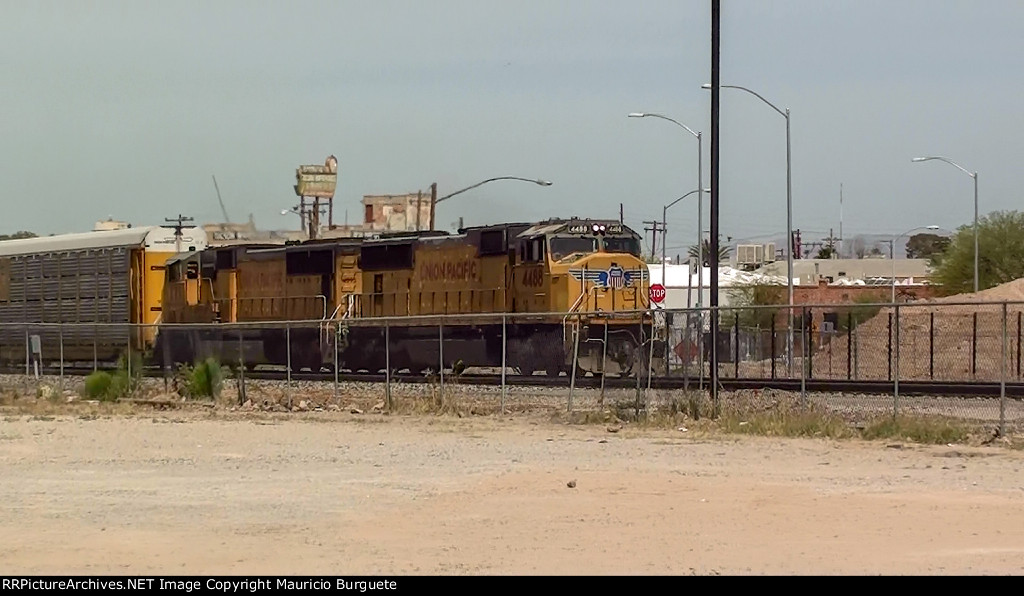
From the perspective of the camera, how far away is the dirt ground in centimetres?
980

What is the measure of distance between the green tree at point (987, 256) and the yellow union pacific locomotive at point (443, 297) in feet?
146

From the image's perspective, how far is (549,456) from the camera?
1706 centimetres

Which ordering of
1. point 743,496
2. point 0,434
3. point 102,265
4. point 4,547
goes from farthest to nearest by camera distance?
point 102,265, point 0,434, point 743,496, point 4,547

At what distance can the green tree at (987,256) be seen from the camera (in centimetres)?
7231

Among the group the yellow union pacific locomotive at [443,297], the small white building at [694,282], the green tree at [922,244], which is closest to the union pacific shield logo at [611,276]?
the yellow union pacific locomotive at [443,297]

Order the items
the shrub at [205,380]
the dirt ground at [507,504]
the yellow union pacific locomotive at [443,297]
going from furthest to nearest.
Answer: the yellow union pacific locomotive at [443,297] < the shrub at [205,380] < the dirt ground at [507,504]

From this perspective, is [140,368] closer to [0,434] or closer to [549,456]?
[0,434]

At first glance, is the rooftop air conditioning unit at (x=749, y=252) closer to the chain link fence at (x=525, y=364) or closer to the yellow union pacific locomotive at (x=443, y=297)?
the chain link fence at (x=525, y=364)

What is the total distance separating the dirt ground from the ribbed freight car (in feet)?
60.0

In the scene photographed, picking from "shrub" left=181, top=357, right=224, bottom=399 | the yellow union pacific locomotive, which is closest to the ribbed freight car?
the yellow union pacific locomotive

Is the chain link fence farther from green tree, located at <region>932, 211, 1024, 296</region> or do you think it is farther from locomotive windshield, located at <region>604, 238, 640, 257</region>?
green tree, located at <region>932, 211, 1024, 296</region>

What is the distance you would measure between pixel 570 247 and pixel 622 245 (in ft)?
4.97
